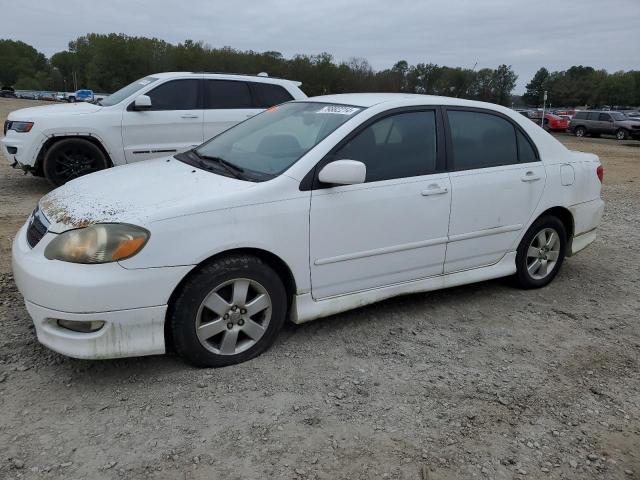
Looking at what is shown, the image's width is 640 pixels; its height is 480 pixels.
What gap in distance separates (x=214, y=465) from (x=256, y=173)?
174 cm

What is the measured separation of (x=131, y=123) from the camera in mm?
7781

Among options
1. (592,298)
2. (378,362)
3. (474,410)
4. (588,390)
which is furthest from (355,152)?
(592,298)

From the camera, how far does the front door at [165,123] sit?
7.83m

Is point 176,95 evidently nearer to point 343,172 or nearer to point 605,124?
point 343,172

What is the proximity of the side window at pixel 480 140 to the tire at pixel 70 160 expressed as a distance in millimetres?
5343

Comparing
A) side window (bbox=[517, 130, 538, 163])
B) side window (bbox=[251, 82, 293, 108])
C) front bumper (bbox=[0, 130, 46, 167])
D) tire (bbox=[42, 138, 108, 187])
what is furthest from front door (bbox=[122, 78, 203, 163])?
side window (bbox=[517, 130, 538, 163])

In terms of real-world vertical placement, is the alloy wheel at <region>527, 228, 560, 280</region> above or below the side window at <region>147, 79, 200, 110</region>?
below

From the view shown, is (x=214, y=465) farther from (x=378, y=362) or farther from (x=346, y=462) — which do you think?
(x=378, y=362)

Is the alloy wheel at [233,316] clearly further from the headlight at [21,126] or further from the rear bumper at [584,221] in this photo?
the headlight at [21,126]

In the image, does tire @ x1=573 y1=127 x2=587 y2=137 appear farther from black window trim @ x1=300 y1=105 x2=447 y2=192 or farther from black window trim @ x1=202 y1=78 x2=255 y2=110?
black window trim @ x1=300 y1=105 x2=447 y2=192

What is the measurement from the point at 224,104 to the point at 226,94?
0.55ft

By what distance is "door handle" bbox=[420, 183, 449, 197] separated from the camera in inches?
152

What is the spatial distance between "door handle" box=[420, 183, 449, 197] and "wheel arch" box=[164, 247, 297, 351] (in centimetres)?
113

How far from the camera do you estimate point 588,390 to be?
3.24m
